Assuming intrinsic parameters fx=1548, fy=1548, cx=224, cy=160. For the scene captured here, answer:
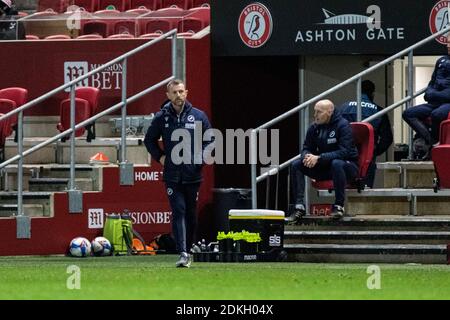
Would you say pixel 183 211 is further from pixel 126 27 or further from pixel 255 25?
pixel 126 27

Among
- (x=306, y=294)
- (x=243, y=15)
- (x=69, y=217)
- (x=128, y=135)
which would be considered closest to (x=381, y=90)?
(x=243, y=15)

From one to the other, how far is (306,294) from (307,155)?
504 centimetres

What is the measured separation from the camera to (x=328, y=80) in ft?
72.7

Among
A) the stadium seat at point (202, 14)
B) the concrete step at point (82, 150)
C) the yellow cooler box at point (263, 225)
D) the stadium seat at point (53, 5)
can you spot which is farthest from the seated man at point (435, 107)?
the stadium seat at point (53, 5)

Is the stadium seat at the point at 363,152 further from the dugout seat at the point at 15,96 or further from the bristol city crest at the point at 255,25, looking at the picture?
the dugout seat at the point at 15,96

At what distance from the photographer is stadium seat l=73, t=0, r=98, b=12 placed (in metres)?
24.3

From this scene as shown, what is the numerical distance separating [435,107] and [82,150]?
5322mm

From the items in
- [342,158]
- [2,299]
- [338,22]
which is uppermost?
[338,22]

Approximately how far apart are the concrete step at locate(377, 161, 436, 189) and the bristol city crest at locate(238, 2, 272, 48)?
14.1 ft

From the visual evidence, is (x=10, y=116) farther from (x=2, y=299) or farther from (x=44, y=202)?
(x=2, y=299)

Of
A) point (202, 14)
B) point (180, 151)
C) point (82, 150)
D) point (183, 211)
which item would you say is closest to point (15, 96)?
point (82, 150)

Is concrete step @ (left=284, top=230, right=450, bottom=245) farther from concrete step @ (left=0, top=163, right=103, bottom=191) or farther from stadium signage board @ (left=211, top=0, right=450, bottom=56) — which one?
stadium signage board @ (left=211, top=0, right=450, bottom=56)

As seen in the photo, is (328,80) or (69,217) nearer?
(69,217)

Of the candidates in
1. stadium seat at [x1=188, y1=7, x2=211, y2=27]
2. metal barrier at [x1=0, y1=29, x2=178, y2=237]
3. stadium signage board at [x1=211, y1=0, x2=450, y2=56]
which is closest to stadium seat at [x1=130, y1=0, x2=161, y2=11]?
stadium seat at [x1=188, y1=7, x2=211, y2=27]
